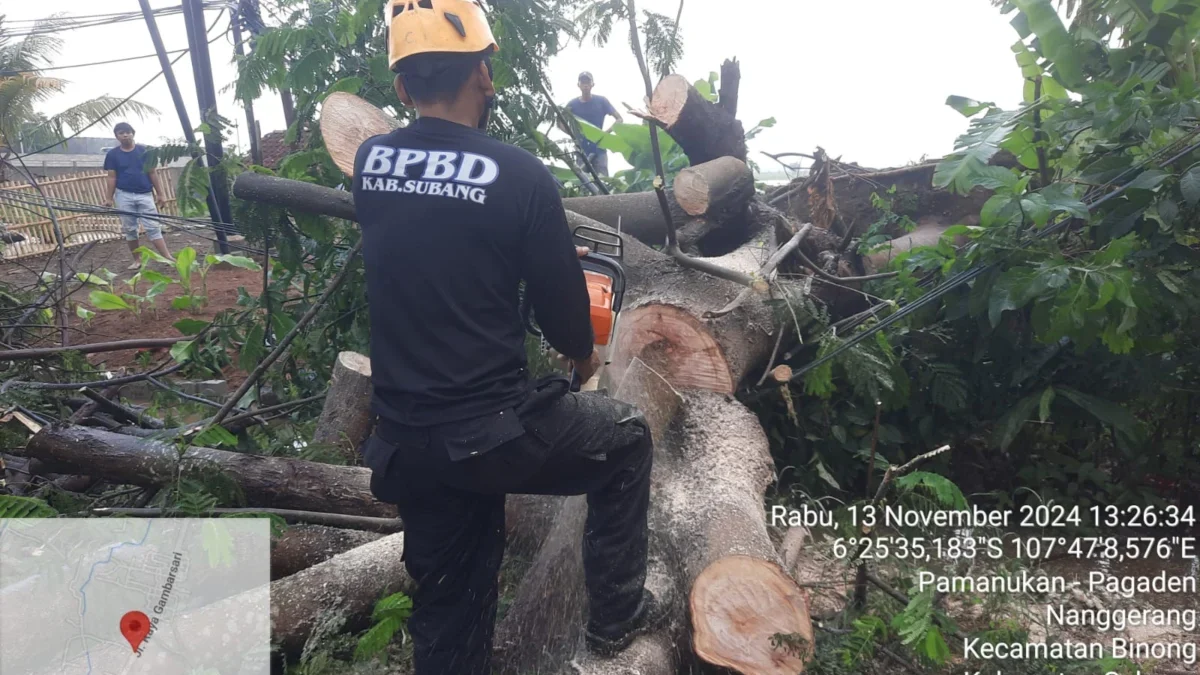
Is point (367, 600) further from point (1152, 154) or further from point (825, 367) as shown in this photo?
point (1152, 154)

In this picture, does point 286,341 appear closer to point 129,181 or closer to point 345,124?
point 345,124

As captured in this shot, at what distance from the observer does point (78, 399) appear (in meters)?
3.79

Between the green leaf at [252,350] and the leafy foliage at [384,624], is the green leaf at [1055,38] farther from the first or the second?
the green leaf at [252,350]

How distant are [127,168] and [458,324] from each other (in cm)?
914

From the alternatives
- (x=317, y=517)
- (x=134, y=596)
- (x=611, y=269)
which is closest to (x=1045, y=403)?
(x=611, y=269)

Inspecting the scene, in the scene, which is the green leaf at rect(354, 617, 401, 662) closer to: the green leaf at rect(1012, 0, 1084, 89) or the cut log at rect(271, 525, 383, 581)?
the cut log at rect(271, 525, 383, 581)

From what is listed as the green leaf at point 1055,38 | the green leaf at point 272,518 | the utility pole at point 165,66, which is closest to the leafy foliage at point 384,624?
the green leaf at point 272,518

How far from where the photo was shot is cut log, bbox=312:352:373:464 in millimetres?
3680

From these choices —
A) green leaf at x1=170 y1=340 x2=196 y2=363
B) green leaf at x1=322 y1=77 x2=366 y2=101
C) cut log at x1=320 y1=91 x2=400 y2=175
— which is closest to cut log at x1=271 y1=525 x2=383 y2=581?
cut log at x1=320 y1=91 x2=400 y2=175

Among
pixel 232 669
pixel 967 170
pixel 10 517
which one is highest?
pixel 967 170

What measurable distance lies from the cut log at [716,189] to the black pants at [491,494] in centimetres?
204

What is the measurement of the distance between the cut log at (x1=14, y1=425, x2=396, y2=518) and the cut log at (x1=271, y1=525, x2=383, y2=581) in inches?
4.0

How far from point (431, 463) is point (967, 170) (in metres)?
2.61

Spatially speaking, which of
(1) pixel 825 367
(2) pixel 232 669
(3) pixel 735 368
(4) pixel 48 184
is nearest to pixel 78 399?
(2) pixel 232 669
